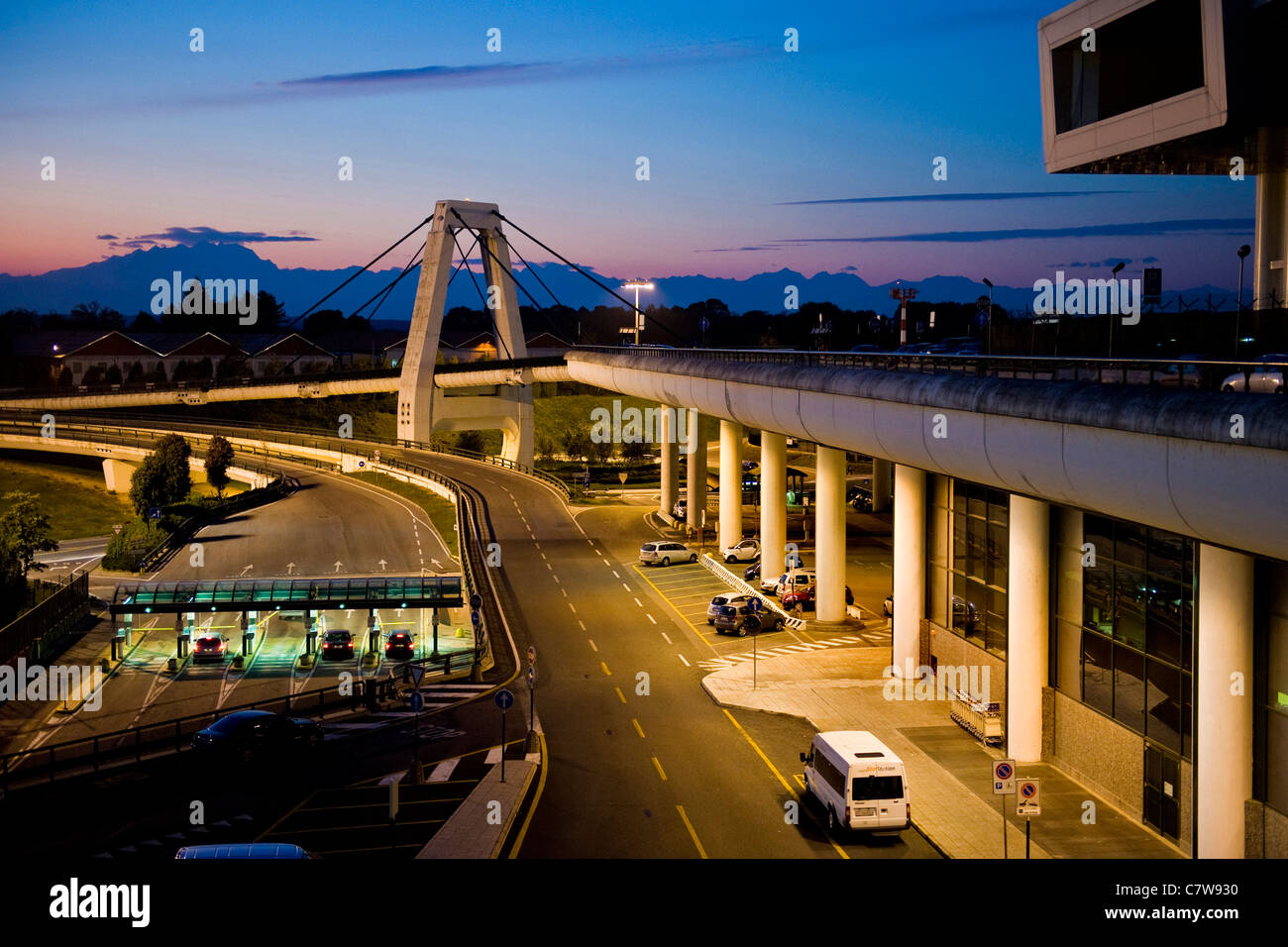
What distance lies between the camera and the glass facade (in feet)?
72.4

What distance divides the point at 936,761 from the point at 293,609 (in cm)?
2710

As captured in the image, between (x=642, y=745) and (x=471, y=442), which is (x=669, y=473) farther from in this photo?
(x=471, y=442)

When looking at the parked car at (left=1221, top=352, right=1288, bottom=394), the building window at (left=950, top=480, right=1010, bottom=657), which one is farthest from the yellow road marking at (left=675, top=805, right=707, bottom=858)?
the parked car at (left=1221, top=352, right=1288, bottom=394)

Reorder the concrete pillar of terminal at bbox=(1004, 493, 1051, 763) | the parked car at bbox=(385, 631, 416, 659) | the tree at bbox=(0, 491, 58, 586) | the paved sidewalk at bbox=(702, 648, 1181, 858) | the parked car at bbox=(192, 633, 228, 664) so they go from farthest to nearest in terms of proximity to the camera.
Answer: the tree at bbox=(0, 491, 58, 586)
the parked car at bbox=(192, 633, 228, 664)
the parked car at bbox=(385, 631, 416, 659)
the concrete pillar of terminal at bbox=(1004, 493, 1051, 763)
the paved sidewalk at bbox=(702, 648, 1181, 858)

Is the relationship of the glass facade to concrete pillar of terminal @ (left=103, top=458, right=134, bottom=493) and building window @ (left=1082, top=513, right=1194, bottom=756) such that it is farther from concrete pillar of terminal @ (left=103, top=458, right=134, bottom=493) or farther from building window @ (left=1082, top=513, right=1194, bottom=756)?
concrete pillar of terminal @ (left=103, top=458, right=134, bottom=493)

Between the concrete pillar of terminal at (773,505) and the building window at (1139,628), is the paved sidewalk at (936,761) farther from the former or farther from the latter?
the concrete pillar of terminal at (773,505)

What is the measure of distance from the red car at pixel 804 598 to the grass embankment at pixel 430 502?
23.1 metres

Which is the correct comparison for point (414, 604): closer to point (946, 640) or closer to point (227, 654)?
point (227, 654)

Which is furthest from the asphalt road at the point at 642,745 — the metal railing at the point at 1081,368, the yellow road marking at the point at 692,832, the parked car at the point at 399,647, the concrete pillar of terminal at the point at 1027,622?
the metal railing at the point at 1081,368

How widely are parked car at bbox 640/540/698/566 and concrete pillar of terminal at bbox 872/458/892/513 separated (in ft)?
66.2

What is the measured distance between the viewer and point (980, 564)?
3109 centimetres

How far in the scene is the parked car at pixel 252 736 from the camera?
27047 millimetres

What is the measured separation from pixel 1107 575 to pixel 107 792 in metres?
21.5

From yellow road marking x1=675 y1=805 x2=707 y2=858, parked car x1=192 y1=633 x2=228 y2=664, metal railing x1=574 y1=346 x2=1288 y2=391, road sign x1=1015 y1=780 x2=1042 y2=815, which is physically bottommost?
parked car x1=192 y1=633 x2=228 y2=664
